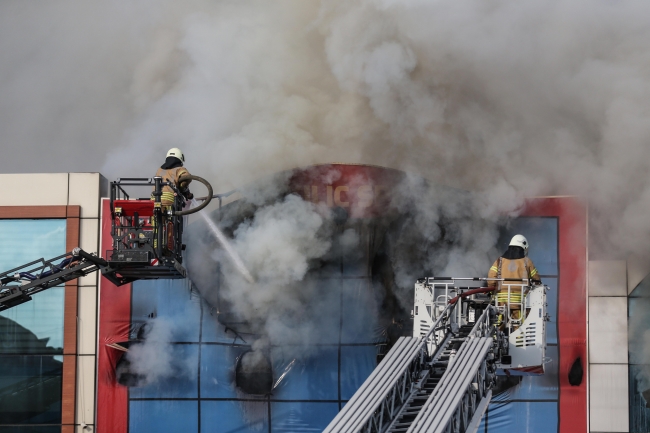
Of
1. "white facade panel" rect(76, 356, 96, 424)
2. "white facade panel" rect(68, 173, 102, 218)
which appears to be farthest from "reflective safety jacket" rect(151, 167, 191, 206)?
"white facade panel" rect(76, 356, 96, 424)

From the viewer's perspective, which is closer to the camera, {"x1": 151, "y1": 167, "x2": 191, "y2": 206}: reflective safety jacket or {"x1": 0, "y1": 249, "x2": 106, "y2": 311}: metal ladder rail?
{"x1": 151, "y1": 167, "x2": 191, "y2": 206}: reflective safety jacket

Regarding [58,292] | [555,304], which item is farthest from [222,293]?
[555,304]

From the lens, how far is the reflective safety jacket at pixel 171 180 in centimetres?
1490

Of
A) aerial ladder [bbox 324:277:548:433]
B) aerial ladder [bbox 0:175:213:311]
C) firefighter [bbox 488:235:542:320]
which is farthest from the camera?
firefighter [bbox 488:235:542:320]

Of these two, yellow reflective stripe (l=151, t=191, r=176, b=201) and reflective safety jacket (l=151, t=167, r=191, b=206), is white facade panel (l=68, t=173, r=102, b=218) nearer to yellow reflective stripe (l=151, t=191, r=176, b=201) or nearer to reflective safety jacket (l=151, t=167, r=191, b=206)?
reflective safety jacket (l=151, t=167, r=191, b=206)

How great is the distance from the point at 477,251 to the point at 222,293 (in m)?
4.48

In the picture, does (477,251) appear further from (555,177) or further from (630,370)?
(630,370)

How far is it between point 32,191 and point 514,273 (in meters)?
9.02

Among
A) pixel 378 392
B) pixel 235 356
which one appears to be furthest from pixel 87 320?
pixel 378 392

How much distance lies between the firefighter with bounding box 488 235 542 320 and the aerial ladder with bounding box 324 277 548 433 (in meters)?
0.02

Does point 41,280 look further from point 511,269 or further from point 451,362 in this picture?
point 511,269

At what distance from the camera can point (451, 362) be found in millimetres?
13430

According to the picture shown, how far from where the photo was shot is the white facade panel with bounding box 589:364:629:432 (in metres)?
18.5

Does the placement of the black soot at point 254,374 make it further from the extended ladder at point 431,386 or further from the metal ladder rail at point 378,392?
the metal ladder rail at point 378,392
